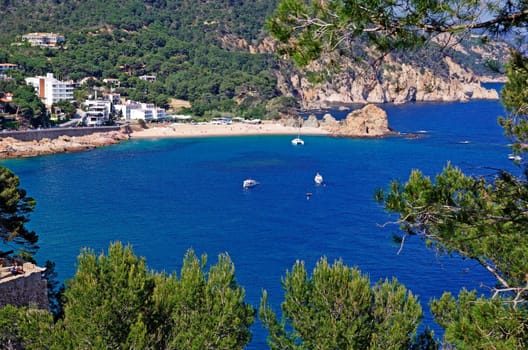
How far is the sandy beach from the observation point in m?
54.8

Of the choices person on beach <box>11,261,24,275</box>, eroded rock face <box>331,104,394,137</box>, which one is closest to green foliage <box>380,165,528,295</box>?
person on beach <box>11,261,24,275</box>

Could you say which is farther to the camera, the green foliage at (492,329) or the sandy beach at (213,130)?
the sandy beach at (213,130)

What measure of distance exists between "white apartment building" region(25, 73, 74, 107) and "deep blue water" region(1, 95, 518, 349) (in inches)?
410

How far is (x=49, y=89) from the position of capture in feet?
188

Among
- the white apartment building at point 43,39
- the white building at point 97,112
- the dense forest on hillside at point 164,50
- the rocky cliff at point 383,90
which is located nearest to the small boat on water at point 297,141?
the dense forest on hillside at point 164,50

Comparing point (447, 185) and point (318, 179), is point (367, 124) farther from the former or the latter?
point (447, 185)

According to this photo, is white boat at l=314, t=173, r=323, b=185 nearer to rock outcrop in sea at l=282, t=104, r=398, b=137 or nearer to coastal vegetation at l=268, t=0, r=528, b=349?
rock outcrop in sea at l=282, t=104, r=398, b=137

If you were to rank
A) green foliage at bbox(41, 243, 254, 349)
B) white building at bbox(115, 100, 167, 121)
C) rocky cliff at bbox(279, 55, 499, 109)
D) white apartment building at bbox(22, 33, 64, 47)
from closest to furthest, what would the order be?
green foliage at bbox(41, 243, 254, 349), white building at bbox(115, 100, 167, 121), white apartment building at bbox(22, 33, 64, 47), rocky cliff at bbox(279, 55, 499, 109)

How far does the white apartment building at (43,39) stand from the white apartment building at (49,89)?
15969 mm

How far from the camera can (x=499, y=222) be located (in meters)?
5.54

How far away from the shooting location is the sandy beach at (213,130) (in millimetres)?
54828

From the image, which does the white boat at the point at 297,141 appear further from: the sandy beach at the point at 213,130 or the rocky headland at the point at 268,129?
the rocky headland at the point at 268,129

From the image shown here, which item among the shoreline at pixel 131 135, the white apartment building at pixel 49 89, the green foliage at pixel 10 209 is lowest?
the shoreline at pixel 131 135

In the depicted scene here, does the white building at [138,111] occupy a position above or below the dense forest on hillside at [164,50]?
below
